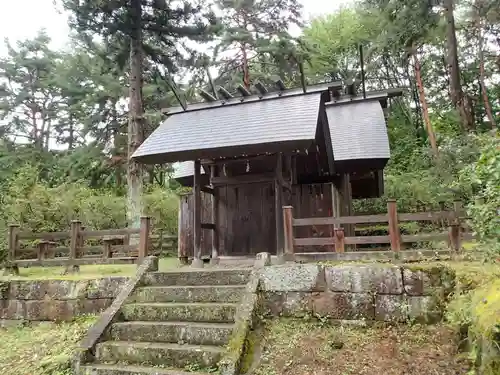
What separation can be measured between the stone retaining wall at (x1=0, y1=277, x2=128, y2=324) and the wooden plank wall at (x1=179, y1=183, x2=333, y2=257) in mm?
3015

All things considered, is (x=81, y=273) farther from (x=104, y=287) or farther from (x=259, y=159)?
(x=259, y=159)

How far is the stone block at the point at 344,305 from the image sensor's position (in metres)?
5.53

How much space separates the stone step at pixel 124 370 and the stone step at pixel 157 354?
0.15m

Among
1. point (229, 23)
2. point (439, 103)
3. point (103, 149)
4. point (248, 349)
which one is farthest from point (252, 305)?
point (439, 103)

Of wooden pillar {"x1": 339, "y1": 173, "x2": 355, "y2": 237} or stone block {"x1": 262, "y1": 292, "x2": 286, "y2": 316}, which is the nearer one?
stone block {"x1": 262, "y1": 292, "x2": 286, "y2": 316}

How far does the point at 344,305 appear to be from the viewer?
5625mm

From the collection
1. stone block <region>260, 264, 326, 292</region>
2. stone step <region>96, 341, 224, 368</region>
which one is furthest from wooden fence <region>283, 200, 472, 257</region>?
stone step <region>96, 341, 224, 368</region>

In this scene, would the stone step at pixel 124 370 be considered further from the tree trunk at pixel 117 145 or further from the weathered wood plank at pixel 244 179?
the tree trunk at pixel 117 145

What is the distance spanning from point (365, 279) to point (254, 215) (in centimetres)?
405

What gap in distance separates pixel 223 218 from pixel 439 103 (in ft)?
63.9

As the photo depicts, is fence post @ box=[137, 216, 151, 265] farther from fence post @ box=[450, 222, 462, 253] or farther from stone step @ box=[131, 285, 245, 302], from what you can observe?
fence post @ box=[450, 222, 462, 253]

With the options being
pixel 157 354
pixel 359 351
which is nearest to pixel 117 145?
pixel 157 354

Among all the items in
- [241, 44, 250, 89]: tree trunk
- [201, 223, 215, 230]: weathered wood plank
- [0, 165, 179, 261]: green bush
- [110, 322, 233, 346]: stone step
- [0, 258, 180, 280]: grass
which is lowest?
[110, 322, 233, 346]: stone step

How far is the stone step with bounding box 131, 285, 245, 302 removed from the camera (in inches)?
235
